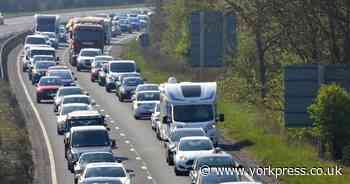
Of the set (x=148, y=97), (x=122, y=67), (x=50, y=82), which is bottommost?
→ (x=50, y=82)

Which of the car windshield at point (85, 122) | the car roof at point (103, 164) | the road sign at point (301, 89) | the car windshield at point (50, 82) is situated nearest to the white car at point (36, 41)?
the car windshield at point (50, 82)

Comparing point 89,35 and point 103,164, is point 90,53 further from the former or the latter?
point 103,164

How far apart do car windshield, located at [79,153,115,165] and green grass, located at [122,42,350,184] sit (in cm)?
544

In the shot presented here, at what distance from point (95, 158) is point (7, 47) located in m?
59.1

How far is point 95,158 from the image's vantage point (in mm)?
42781

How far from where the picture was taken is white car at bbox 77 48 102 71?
3484 inches

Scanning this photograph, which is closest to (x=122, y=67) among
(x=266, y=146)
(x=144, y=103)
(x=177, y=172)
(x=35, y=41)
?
(x=144, y=103)

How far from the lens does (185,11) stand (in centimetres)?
9075

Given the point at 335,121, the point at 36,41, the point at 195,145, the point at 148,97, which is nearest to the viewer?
the point at 195,145

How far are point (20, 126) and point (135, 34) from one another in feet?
272

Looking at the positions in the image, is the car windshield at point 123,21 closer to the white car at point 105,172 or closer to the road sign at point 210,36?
the road sign at point 210,36

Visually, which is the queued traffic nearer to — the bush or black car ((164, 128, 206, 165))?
black car ((164, 128, 206, 165))

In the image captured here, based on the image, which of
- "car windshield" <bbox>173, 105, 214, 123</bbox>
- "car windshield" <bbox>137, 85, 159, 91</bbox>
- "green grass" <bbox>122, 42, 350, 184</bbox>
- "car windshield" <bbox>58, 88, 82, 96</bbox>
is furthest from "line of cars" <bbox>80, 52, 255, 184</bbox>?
"car windshield" <bbox>58, 88, 82, 96</bbox>

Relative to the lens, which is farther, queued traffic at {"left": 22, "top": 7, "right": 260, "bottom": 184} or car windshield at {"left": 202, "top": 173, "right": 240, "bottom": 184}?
queued traffic at {"left": 22, "top": 7, "right": 260, "bottom": 184}
